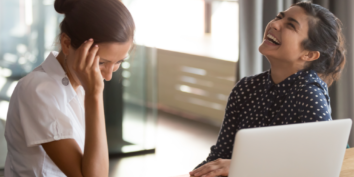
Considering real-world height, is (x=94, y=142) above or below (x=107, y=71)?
below

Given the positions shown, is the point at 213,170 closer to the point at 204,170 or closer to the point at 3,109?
the point at 204,170

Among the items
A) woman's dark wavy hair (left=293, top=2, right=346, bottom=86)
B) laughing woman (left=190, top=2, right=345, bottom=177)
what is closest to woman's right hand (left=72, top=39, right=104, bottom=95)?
laughing woman (left=190, top=2, right=345, bottom=177)

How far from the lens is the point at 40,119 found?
3.75 feet

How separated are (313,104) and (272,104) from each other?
167 millimetres

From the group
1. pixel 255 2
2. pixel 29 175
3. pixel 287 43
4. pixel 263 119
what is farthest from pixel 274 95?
pixel 255 2

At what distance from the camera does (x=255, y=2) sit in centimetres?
282

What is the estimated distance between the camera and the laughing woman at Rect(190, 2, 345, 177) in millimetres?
1528

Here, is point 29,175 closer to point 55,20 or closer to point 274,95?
point 274,95

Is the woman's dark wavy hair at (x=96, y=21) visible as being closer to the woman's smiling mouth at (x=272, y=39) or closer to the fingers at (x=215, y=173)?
the fingers at (x=215, y=173)

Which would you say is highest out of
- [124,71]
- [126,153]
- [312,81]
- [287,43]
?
[287,43]

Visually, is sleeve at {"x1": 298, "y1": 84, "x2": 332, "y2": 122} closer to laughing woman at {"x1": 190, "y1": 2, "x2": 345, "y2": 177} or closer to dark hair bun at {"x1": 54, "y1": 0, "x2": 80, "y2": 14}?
laughing woman at {"x1": 190, "y1": 2, "x2": 345, "y2": 177}

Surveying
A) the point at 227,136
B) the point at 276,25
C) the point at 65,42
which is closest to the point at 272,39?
the point at 276,25

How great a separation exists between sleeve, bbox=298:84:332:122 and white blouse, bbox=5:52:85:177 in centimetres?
79

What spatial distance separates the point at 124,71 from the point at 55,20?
0.68 meters
